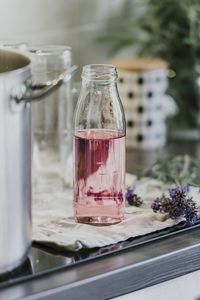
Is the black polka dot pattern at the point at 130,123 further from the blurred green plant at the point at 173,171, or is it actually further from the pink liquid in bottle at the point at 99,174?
the pink liquid in bottle at the point at 99,174

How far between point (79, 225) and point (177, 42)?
107 cm

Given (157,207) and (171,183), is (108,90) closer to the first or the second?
(157,207)

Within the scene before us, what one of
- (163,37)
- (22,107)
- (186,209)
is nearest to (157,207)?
(186,209)

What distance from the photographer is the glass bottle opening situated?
77cm

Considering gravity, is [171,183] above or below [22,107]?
below

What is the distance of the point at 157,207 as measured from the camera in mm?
810

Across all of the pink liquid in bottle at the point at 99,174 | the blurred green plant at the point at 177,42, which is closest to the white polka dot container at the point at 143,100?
the blurred green plant at the point at 177,42

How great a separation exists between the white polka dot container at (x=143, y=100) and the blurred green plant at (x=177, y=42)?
142mm

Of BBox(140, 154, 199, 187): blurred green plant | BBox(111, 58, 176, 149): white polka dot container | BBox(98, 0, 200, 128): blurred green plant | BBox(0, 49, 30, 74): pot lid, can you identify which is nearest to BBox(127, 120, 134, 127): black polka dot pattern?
BBox(111, 58, 176, 149): white polka dot container

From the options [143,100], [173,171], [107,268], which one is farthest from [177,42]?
[107,268]

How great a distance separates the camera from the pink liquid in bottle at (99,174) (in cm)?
77

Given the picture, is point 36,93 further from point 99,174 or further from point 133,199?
point 133,199

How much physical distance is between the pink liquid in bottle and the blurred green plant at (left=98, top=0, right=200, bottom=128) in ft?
3.01

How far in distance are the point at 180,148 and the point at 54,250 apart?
0.83 meters
